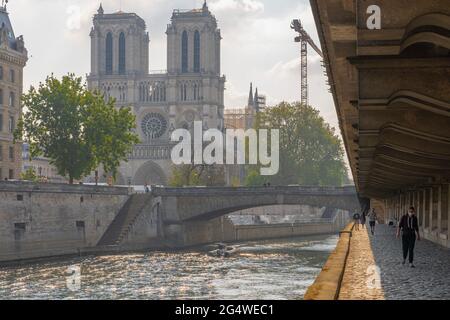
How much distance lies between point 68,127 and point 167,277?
28.1m

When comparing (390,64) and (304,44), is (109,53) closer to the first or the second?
(304,44)

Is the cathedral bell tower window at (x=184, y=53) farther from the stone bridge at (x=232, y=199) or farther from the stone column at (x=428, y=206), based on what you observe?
the stone column at (x=428, y=206)

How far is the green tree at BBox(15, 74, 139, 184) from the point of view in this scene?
7131 centimetres

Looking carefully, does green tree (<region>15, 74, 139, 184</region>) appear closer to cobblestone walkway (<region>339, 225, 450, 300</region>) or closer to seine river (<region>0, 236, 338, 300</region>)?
seine river (<region>0, 236, 338, 300</region>)

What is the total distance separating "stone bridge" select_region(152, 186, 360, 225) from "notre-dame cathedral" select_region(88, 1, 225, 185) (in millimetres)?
57708

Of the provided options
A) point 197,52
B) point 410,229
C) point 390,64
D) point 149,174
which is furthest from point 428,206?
point 197,52

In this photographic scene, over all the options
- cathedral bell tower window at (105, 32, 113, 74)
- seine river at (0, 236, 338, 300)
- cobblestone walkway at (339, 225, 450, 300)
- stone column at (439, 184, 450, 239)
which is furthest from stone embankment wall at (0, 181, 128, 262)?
cathedral bell tower window at (105, 32, 113, 74)

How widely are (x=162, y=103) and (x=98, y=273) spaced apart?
97.9 meters

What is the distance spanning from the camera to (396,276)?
62.5ft

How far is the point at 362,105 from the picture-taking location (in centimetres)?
1250

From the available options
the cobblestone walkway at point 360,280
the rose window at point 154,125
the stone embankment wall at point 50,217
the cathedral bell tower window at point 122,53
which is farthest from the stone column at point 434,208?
the cathedral bell tower window at point 122,53

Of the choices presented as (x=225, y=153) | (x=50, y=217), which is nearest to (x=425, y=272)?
(x=50, y=217)

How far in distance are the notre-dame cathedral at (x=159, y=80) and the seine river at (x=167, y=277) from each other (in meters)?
76.0
